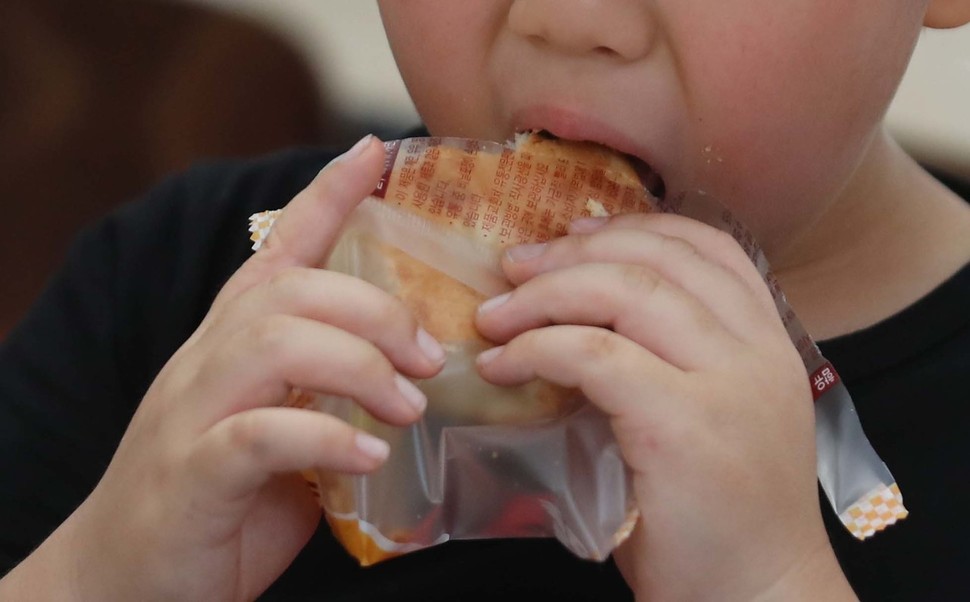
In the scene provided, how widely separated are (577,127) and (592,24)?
0.07 metres

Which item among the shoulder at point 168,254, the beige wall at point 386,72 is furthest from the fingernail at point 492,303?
the beige wall at point 386,72

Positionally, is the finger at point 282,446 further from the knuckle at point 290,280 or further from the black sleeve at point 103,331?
the black sleeve at point 103,331

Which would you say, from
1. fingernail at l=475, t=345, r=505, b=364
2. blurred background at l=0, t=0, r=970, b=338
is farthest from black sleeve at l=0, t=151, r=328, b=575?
blurred background at l=0, t=0, r=970, b=338

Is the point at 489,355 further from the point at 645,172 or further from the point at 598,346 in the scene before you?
the point at 645,172

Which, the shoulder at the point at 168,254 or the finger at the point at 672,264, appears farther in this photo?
the shoulder at the point at 168,254

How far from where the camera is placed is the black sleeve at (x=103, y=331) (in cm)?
86

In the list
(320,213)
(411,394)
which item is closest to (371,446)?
(411,394)

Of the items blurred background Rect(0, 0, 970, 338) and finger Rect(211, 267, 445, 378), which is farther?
blurred background Rect(0, 0, 970, 338)

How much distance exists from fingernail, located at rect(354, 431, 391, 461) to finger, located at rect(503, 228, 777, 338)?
0.43ft

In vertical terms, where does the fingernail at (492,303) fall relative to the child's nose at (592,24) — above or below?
below

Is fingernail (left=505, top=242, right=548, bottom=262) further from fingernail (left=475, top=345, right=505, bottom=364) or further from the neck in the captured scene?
the neck

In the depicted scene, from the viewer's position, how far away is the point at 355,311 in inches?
20.2

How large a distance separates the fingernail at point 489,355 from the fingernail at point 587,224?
3.6 inches

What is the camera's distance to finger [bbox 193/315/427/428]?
501 millimetres
